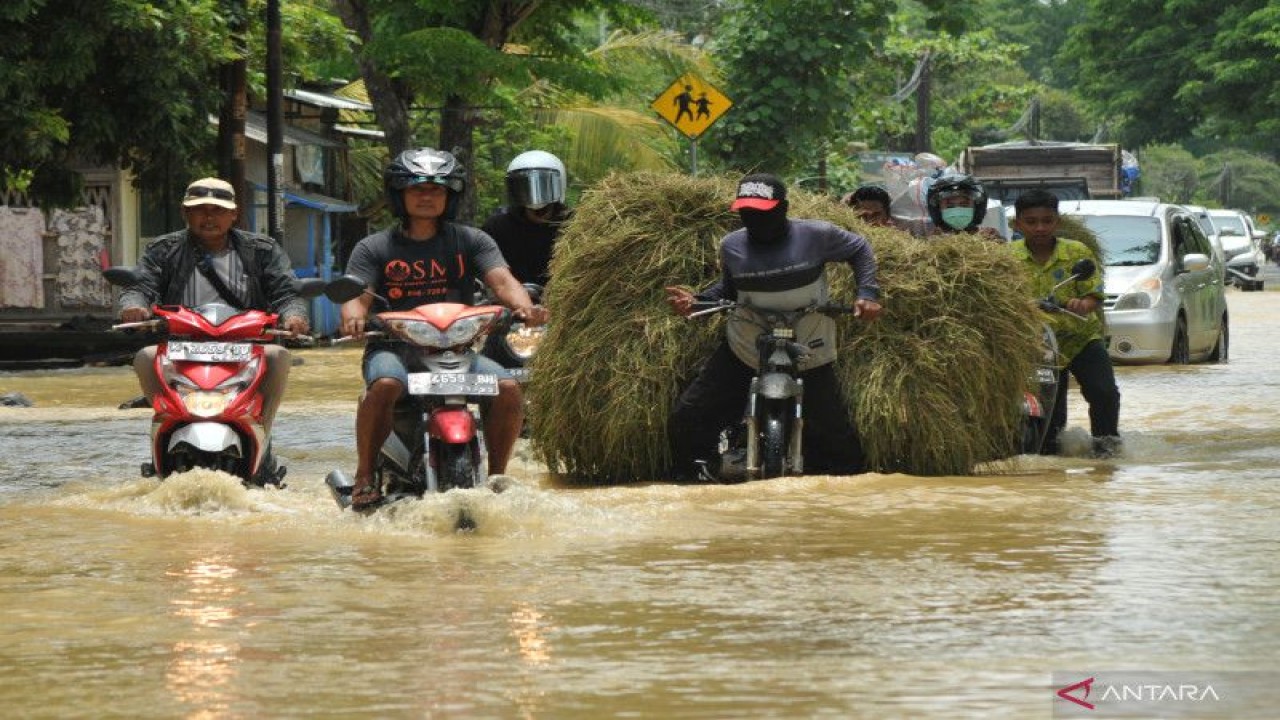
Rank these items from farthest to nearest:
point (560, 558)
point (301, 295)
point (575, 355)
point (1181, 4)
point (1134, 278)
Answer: point (1181, 4) → point (1134, 278) → point (575, 355) → point (301, 295) → point (560, 558)

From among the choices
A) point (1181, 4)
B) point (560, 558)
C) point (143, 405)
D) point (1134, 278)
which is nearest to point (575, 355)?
point (560, 558)

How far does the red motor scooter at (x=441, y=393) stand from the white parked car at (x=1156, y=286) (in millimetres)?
11666

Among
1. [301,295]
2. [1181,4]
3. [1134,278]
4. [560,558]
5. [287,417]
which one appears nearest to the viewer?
[560,558]

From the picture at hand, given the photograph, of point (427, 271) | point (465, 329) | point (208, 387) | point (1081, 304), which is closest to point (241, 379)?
point (208, 387)

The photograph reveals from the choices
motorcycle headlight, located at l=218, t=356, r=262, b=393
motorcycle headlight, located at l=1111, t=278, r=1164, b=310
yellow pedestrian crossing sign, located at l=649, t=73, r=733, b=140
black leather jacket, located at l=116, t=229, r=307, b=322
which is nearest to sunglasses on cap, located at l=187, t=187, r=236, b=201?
black leather jacket, located at l=116, t=229, r=307, b=322

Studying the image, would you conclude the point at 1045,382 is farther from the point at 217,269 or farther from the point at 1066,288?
the point at 217,269

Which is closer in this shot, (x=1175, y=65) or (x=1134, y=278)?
(x=1134, y=278)

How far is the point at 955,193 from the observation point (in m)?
12.2

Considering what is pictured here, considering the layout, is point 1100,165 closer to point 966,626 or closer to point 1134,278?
point 1134,278

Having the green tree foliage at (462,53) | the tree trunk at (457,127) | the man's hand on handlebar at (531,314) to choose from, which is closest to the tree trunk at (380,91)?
the green tree foliage at (462,53)

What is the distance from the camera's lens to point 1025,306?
1146cm

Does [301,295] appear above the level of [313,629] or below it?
above

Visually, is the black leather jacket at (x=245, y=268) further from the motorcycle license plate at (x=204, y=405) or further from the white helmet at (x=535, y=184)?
the white helmet at (x=535, y=184)

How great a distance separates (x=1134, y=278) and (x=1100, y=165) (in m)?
17.3
